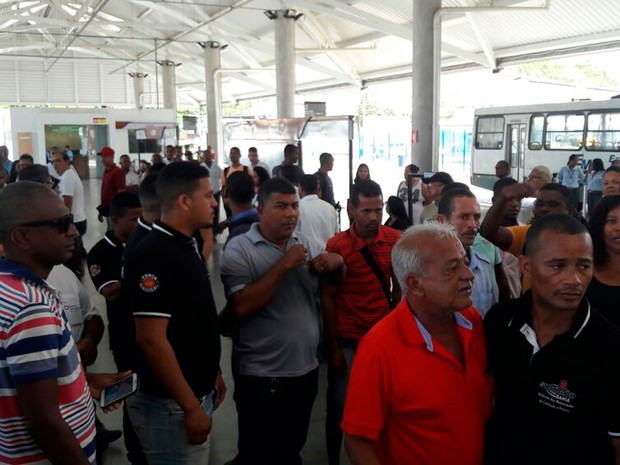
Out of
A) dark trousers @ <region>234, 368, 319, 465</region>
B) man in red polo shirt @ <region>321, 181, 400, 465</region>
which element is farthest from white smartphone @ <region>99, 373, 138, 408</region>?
man in red polo shirt @ <region>321, 181, 400, 465</region>

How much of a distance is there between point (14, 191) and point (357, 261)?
1.88 meters

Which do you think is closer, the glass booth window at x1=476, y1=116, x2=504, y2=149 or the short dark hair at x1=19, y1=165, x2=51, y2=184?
the short dark hair at x1=19, y1=165, x2=51, y2=184

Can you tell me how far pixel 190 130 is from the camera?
88.2ft

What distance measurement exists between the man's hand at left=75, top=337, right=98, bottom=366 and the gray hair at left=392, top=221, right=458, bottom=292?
1391mm

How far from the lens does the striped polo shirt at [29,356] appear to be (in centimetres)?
163

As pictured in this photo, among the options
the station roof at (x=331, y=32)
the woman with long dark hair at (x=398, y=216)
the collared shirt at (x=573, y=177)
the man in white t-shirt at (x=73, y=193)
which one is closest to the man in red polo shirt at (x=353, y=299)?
the woman with long dark hair at (x=398, y=216)

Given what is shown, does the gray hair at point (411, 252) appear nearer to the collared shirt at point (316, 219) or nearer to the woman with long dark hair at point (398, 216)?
the collared shirt at point (316, 219)

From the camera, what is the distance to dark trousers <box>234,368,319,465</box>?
112 inches

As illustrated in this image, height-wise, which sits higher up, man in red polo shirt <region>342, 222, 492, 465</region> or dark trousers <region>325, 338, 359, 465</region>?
man in red polo shirt <region>342, 222, 492, 465</region>

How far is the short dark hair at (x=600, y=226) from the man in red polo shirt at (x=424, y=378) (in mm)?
984

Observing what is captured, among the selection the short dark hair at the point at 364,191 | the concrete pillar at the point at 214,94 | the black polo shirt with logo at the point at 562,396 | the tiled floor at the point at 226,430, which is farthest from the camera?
the concrete pillar at the point at 214,94

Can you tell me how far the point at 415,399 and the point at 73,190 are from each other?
665 cm

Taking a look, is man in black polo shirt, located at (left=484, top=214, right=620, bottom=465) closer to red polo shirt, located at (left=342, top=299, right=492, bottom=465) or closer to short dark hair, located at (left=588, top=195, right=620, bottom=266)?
red polo shirt, located at (left=342, top=299, right=492, bottom=465)

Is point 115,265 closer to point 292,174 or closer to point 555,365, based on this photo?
point 555,365
